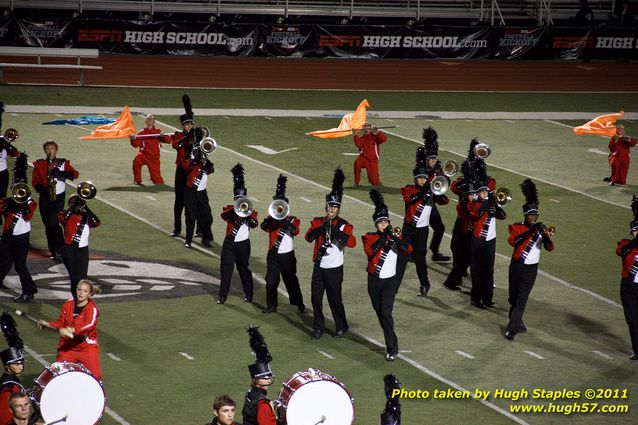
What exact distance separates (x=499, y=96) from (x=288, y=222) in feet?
64.8

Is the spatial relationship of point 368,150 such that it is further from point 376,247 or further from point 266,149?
point 376,247

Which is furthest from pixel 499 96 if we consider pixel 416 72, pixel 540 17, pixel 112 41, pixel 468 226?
pixel 468 226

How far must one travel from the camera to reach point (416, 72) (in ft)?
122

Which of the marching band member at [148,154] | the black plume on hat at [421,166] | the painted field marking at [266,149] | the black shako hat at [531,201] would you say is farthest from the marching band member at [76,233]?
the painted field marking at [266,149]

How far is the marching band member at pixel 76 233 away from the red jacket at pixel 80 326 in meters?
3.09

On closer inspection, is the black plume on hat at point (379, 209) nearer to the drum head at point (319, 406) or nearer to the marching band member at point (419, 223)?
the marching band member at point (419, 223)

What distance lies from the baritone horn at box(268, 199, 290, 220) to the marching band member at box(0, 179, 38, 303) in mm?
3068

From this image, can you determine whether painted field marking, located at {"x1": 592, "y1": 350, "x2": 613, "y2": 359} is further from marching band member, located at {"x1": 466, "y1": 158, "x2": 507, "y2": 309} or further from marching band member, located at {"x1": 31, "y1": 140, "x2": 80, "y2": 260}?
marching band member, located at {"x1": 31, "y1": 140, "x2": 80, "y2": 260}

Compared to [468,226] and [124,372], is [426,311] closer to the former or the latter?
[468,226]

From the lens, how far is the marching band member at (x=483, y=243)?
50.3 feet

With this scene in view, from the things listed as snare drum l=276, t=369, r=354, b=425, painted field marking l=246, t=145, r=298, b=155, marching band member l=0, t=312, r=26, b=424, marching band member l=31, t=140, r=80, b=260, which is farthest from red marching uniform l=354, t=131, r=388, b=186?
snare drum l=276, t=369, r=354, b=425

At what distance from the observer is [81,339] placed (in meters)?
11.5

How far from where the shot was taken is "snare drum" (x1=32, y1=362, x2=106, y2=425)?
9.91 metres

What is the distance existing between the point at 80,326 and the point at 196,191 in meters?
6.69
